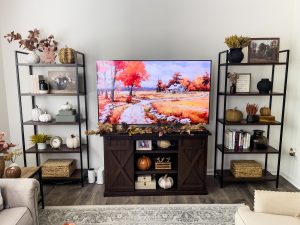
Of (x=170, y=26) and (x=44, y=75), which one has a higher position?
(x=170, y=26)

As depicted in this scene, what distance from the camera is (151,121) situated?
3.31 metres

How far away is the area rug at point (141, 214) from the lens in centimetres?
256

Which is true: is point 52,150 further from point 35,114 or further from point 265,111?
point 265,111

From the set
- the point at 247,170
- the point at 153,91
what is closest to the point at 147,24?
the point at 153,91

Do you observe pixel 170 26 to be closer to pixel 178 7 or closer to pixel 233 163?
pixel 178 7

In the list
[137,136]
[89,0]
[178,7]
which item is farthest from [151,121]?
[89,0]

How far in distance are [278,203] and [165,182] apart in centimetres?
143

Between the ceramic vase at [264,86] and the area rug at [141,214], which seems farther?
the ceramic vase at [264,86]

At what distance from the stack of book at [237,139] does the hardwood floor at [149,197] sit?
54cm

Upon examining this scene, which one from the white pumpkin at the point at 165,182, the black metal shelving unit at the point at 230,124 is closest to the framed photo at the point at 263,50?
the black metal shelving unit at the point at 230,124

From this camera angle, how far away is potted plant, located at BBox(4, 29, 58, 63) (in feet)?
10.5

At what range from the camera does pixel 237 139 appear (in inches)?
131

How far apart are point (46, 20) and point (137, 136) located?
2.00 meters

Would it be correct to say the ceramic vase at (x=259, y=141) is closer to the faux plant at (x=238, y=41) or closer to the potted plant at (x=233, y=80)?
the potted plant at (x=233, y=80)
